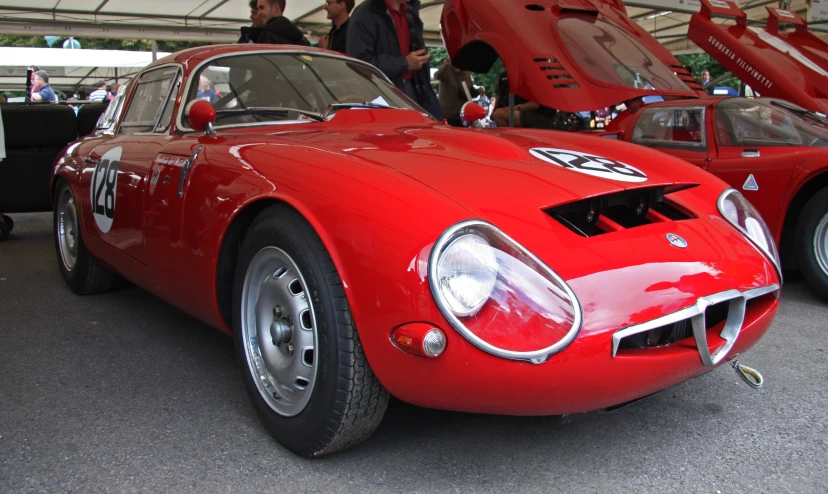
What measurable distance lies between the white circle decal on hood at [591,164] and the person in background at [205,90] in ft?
4.55

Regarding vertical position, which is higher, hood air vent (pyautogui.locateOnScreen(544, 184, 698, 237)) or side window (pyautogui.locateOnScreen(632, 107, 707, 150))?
hood air vent (pyautogui.locateOnScreen(544, 184, 698, 237))

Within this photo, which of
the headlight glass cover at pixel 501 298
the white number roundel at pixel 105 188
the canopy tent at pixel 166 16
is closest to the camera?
the headlight glass cover at pixel 501 298

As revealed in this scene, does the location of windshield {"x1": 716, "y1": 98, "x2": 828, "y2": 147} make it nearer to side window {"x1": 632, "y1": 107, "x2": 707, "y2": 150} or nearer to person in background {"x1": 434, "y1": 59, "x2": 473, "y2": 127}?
side window {"x1": 632, "y1": 107, "x2": 707, "y2": 150}

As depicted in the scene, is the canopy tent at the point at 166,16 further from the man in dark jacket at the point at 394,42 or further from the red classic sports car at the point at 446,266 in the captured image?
the red classic sports car at the point at 446,266

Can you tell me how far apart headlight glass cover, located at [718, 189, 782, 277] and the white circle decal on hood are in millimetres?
307

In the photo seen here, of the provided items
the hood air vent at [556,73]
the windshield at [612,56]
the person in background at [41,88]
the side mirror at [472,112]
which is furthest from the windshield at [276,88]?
the person in background at [41,88]

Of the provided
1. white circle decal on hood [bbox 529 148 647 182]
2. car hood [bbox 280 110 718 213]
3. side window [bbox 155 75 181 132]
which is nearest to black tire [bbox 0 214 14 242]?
side window [bbox 155 75 181 132]

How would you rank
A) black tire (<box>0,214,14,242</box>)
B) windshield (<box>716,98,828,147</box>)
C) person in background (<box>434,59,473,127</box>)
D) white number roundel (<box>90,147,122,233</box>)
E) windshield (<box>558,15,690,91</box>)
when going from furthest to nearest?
person in background (<box>434,59,473,127</box>) < black tire (<box>0,214,14,242</box>) < windshield (<box>558,15,690,91</box>) < windshield (<box>716,98,828,147</box>) < white number roundel (<box>90,147,122,233</box>)

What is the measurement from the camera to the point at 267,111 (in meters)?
2.85

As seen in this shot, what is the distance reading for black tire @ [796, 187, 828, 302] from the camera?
3.65 m

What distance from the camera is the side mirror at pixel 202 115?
2.55 meters

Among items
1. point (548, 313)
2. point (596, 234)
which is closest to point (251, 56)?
point (596, 234)

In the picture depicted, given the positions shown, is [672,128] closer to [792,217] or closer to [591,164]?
[792,217]

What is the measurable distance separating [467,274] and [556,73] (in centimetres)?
367
